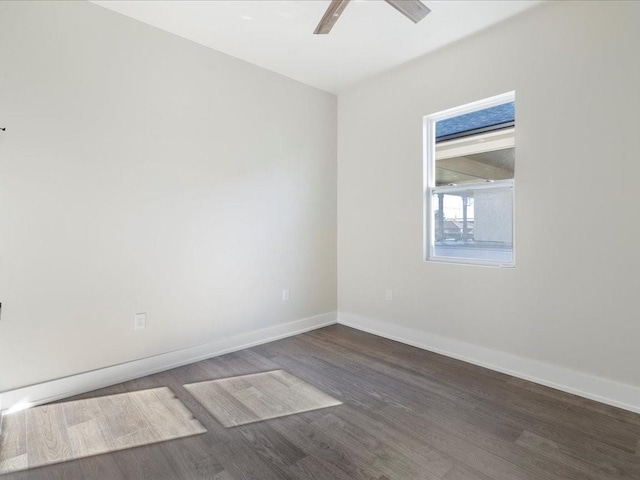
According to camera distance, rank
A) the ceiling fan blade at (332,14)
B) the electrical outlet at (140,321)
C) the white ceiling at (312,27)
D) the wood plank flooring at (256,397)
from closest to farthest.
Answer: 1. the ceiling fan blade at (332,14)
2. the wood plank flooring at (256,397)
3. the white ceiling at (312,27)
4. the electrical outlet at (140,321)

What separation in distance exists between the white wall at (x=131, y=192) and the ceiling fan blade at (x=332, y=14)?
136 cm

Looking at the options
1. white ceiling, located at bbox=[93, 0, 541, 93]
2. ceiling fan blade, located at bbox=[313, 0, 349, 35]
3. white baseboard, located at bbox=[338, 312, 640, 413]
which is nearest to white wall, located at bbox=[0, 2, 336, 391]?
white ceiling, located at bbox=[93, 0, 541, 93]

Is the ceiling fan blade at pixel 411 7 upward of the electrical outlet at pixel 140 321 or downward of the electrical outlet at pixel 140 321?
upward

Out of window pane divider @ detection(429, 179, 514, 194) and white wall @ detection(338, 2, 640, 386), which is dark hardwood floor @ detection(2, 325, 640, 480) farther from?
window pane divider @ detection(429, 179, 514, 194)

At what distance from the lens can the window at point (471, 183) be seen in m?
2.80

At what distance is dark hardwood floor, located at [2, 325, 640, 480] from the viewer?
162cm

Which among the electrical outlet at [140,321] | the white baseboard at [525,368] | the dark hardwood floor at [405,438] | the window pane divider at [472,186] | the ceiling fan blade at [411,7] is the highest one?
the ceiling fan blade at [411,7]

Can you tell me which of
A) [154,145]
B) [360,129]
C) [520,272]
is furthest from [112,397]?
[360,129]

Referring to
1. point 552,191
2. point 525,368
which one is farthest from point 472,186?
point 525,368

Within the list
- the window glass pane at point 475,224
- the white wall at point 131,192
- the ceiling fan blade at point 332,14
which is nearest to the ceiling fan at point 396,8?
the ceiling fan blade at point 332,14

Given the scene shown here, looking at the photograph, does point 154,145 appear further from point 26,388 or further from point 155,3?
point 26,388

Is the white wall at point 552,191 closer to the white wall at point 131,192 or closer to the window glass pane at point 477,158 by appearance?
the window glass pane at point 477,158

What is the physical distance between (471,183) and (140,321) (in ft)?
10.2

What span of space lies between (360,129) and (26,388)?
3750 millimetres
